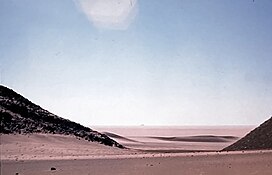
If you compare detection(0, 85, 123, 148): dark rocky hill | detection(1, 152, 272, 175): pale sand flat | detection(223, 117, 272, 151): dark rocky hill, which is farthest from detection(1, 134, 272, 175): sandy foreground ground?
detection(223, 117, 272, 151): dark rocky hill

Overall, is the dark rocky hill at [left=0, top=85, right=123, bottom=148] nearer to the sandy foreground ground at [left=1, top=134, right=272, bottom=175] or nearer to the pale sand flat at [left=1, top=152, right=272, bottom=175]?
the sandy foreground ground at [left=1, top=134, right=272, bottom=175]

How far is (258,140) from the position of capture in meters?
27.7

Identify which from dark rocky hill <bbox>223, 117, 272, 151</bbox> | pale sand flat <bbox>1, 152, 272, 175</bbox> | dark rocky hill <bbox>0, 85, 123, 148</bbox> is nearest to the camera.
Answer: pale sand flat <bbox>1, 152, 272, 175</bbox>

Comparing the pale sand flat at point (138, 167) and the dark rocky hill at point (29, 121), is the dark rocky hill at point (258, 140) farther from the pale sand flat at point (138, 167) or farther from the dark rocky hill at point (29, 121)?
the pale sand flat at point (138, 167)

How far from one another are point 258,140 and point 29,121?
14.9 meters

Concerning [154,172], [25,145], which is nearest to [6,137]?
[25,145]

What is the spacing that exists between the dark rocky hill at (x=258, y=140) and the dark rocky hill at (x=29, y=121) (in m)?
8.65

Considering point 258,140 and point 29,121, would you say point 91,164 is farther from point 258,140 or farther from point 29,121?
point 258,140

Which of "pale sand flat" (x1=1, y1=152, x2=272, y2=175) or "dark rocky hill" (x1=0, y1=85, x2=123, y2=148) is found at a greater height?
"dark rocky hill" (x1=0, y1=85, x2=123, y2=148)

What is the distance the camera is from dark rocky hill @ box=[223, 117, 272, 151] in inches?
1056

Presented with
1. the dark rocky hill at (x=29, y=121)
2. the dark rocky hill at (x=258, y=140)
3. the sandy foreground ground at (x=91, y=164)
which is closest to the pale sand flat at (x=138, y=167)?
the sandy foreground ground at (x=91, y=164)

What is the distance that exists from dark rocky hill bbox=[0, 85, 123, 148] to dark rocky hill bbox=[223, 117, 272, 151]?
8.65 metres

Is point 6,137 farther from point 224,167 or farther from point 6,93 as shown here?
point 224,167

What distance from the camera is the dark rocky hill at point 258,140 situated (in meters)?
26.8
